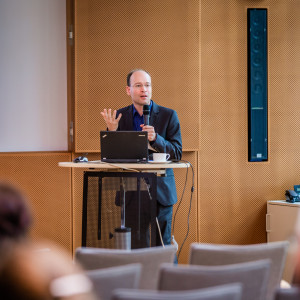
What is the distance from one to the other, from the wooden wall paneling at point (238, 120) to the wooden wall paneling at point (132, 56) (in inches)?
10.9

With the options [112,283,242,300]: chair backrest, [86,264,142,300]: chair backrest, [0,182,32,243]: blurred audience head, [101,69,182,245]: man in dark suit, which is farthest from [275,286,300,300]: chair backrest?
[101,69,182,245]: man in dark suit

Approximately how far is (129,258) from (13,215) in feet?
2.35

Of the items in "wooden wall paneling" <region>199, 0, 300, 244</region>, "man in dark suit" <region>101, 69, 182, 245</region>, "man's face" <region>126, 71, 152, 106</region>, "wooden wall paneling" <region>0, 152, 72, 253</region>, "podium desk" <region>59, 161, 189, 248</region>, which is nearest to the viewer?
"podium desk" <region>59, 161, 189, 248</region>

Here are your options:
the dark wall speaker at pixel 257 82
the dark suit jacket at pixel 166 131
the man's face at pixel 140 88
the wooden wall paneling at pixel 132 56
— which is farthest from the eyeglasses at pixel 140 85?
the dark wall speaker at pixel 257 82

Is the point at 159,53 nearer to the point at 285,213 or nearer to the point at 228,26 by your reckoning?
the point at 228,26

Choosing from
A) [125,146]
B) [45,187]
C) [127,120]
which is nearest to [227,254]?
[125,146]

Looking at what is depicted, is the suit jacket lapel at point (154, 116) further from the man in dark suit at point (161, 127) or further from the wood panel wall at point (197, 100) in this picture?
the wood panel wall at point (197, 100)

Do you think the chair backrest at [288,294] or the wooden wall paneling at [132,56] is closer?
the chair backrest at [288,294]

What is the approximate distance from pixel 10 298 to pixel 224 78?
530cm

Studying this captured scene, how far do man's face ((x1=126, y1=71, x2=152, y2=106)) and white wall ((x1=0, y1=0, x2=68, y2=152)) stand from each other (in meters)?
1.60

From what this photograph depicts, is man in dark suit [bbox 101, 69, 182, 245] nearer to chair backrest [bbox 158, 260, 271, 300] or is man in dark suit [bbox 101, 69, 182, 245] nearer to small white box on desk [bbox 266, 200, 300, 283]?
small white box on desk [bbox 266, 200, 300, 283]

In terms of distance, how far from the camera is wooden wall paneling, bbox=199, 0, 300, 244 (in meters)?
6.48

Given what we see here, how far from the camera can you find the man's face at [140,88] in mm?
4734

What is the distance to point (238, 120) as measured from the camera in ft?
21.5
